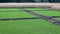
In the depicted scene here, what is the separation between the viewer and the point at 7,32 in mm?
2791

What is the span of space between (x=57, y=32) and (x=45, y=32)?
19cm

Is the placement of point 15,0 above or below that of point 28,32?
below

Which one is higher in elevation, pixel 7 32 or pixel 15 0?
pixel 7 32

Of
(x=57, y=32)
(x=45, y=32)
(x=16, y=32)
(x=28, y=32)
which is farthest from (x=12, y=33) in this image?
(x=57, y=32)

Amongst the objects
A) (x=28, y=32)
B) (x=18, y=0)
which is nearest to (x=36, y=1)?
(x=18, y=0)

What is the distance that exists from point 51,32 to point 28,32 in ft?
1.21

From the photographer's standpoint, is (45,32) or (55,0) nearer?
(45,32)

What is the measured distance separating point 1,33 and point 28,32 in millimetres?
430

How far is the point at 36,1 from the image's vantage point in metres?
11.9

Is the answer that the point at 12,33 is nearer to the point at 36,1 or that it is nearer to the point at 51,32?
the point at 51,32

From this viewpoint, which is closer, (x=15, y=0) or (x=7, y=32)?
(x=7, y=32)

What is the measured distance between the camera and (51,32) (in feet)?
9.09

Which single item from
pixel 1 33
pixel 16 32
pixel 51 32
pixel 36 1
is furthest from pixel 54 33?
pixel 36 1

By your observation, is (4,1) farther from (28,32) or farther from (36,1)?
(28,32)
